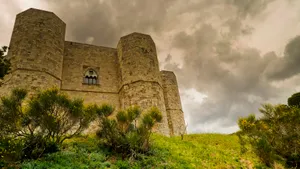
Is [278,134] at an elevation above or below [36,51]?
below

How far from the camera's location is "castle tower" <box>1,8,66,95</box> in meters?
12.8

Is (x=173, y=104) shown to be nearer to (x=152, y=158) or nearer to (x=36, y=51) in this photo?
(x=152, y=158)

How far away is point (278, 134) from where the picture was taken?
26.8 feet

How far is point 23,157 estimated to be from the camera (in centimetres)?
665

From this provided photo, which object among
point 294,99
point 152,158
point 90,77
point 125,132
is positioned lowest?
point 152,158

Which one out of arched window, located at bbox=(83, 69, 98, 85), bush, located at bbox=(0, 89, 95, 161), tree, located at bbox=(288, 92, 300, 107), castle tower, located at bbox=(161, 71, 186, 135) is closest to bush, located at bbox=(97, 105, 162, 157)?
bush, located at bbox=(0, 89, 95, 161)

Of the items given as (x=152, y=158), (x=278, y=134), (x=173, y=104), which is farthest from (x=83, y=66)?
(x=278, y=134)

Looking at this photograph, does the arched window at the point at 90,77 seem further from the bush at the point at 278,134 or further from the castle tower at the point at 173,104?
the bush at the point at 278,134

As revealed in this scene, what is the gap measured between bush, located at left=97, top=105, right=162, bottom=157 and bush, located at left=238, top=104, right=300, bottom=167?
381 centimetres

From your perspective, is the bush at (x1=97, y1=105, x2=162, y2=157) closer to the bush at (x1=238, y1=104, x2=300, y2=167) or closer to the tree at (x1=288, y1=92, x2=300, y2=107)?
the bush at (x1=238, y1=104, x2=300, y2=167)

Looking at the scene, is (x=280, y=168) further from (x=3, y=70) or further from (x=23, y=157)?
(x=3, y=70)

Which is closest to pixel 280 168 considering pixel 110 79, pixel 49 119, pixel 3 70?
pixel 49 119

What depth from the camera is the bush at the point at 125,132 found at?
820 centimetres

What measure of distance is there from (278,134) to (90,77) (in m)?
14.1
